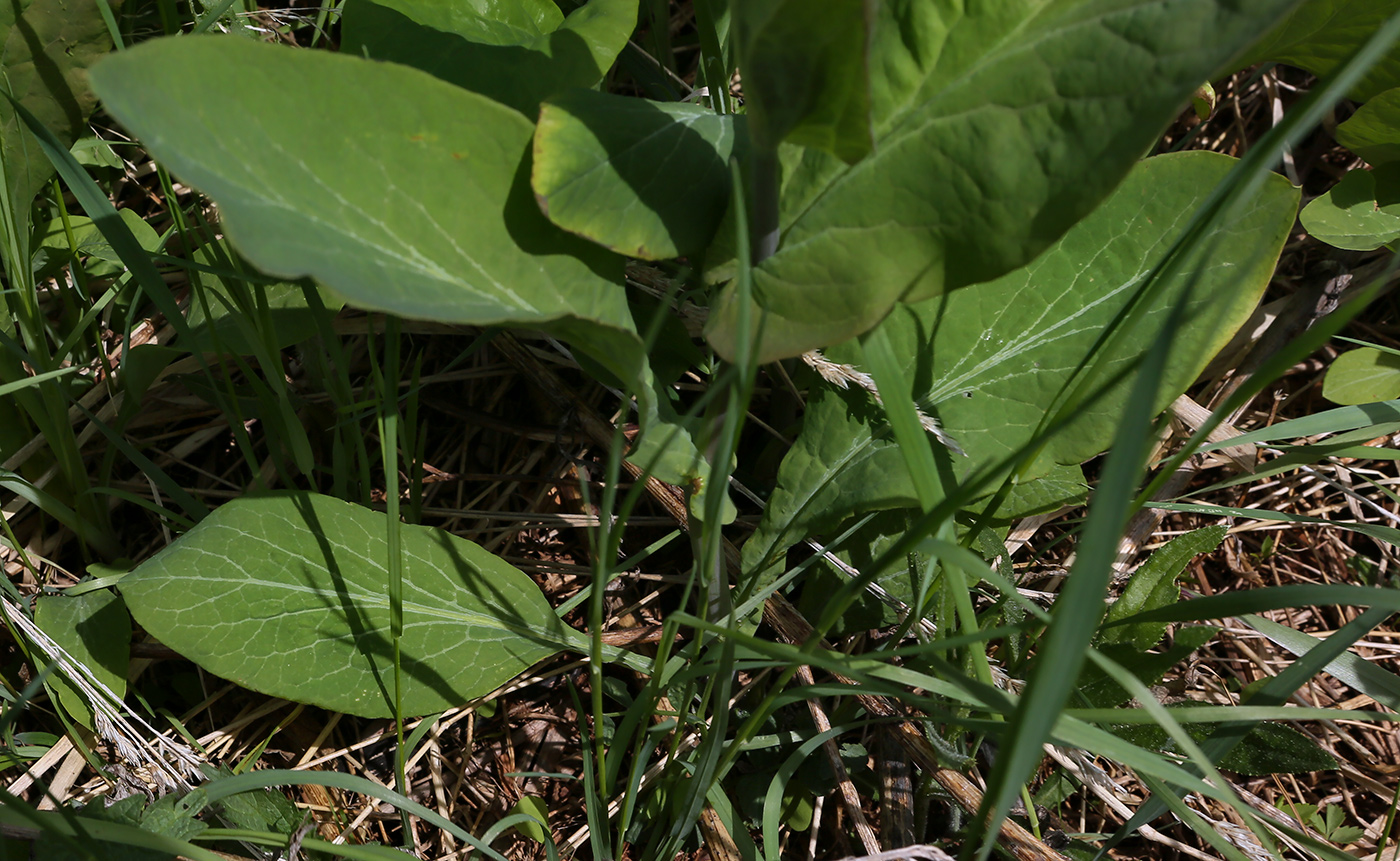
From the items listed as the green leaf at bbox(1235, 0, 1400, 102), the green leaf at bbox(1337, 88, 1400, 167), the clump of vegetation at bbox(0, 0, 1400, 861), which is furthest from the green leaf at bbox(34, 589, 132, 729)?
the green leaf at bbox(1337, 88, 1400, 167)

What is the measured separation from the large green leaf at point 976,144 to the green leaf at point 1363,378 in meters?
1.22

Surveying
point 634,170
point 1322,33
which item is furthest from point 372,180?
point 1322,33

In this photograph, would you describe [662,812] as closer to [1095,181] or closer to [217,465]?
[1095,181]

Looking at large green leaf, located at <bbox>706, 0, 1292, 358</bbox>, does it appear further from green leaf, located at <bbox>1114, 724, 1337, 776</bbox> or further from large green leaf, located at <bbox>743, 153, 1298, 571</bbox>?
green leaf, located at <bbox>1114, 724, 1337, 776</bbox>

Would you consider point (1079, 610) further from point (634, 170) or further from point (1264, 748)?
point (1264, 748)

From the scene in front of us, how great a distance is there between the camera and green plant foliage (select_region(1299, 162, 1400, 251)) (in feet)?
5.59

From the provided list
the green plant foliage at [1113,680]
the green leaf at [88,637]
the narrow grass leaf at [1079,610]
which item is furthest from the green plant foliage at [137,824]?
the green plant foliage at [1113,680]

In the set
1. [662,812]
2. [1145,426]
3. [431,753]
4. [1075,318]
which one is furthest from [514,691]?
[1145,426]

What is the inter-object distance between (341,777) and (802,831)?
0.75 meters

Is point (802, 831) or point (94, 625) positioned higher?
point (94, 625)

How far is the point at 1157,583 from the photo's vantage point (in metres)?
1.35

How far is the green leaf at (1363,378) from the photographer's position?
168 centimetres

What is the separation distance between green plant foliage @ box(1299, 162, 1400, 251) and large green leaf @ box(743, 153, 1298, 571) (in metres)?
0.65

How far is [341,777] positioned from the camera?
1117 mm
